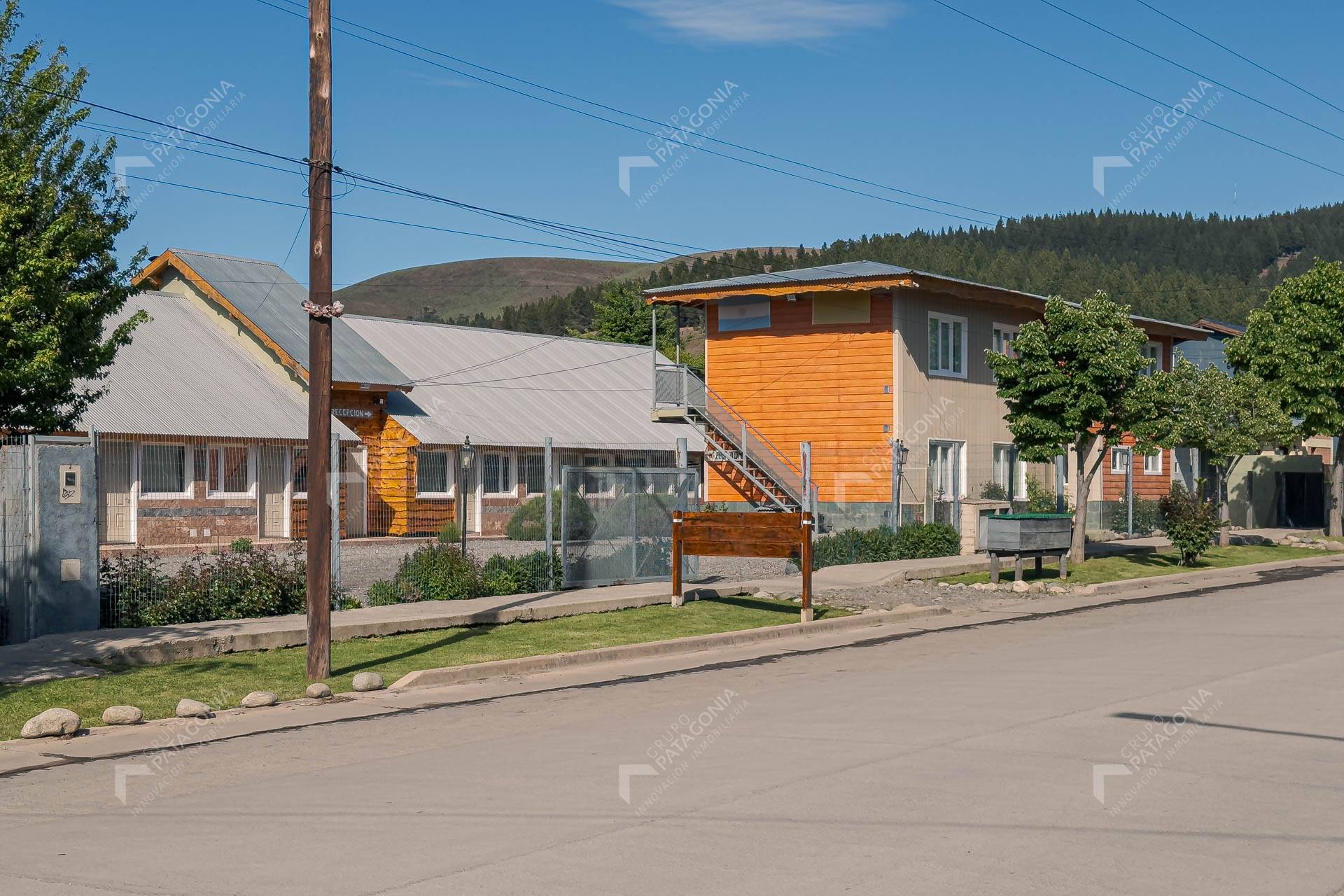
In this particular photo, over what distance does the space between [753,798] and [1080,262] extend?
149 metres

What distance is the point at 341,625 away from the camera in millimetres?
16328

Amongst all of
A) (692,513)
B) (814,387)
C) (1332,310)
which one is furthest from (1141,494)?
(692,513)

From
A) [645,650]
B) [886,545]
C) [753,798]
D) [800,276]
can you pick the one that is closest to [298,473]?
[800,276]

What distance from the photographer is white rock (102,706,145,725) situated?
36.5 feet

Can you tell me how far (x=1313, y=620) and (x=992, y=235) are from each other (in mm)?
163838

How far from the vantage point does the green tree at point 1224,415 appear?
34469 millimetres

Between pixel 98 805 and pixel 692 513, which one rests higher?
pixel 692 513

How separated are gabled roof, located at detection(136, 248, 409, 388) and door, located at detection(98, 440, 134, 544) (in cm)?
705

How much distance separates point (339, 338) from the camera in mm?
39969

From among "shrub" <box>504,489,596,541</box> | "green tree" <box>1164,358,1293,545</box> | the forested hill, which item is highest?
the forested hill

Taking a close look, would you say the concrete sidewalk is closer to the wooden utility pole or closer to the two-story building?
the wooden utility pole

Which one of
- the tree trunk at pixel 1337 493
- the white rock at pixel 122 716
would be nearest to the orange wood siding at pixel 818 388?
the tree trunk at pixel 1337 493

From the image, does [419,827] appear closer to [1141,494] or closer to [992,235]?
[1141,494]

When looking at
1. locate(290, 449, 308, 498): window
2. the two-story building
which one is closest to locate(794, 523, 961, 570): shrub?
the two-story building
